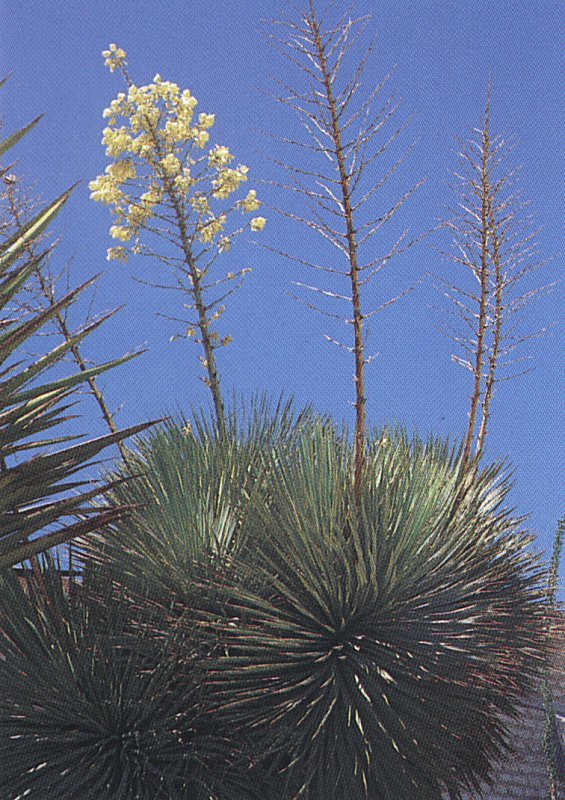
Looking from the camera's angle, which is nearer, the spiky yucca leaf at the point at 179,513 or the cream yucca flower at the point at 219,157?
the spiky yucca leaf at the point at 179,513

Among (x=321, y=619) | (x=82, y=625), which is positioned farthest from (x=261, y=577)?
(x=82, y=625)

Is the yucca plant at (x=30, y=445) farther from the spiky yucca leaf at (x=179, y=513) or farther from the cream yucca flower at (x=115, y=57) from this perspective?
the cream yucca flower at (x=115, y=57)

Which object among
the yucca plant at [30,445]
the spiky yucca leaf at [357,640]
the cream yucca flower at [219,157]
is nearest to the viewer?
the yucca plant at [30,445]

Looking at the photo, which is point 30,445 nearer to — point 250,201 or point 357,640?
point 357,640

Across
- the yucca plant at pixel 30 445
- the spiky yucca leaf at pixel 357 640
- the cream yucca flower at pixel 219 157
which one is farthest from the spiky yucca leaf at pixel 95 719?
the cream yucca flower at pixel 219 157

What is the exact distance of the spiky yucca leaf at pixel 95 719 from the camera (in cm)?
315

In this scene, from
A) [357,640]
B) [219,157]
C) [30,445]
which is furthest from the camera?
[219,157]

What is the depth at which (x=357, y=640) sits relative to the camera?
3.21m

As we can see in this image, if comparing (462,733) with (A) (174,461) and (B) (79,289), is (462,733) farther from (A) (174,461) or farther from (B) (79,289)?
(B) (79,289)

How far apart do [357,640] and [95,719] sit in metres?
0.97

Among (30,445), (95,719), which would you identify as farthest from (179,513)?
(30,445)

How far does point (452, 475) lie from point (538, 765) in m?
3.08

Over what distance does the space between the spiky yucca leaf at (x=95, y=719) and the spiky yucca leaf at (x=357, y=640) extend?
0.17 m

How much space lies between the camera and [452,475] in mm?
4090
